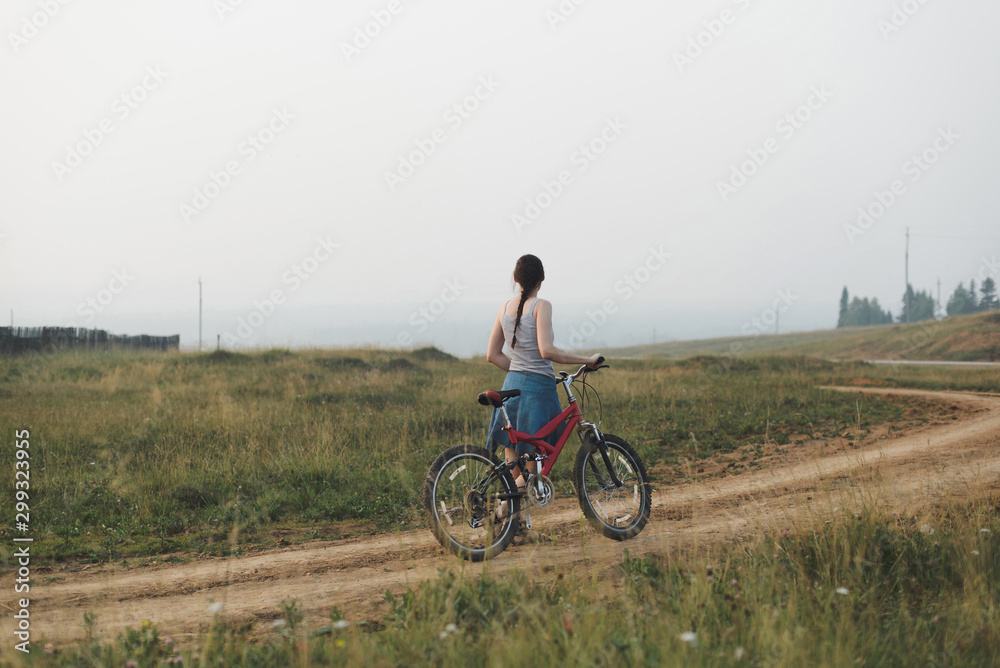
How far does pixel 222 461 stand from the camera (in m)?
8.77

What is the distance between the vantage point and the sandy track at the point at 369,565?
4.47 metres

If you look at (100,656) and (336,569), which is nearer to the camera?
(100,656)

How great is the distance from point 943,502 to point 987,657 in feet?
10.1

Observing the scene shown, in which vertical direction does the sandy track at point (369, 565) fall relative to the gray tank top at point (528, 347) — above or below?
below

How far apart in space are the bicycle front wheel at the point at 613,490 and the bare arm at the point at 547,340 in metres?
0.76

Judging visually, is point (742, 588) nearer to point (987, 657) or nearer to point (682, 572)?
point (682, 572)

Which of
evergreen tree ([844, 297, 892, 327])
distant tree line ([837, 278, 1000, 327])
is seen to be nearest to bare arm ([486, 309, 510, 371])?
distant tree line ([837, 278, 1000, 327])

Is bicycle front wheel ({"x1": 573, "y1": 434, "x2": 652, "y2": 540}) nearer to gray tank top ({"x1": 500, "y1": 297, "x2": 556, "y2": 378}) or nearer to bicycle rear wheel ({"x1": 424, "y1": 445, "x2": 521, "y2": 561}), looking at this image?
bicycle rear wheel ({"x1": 424, "y1": 445, "x2": 521, "y2": 561})

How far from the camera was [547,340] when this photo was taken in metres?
5.34

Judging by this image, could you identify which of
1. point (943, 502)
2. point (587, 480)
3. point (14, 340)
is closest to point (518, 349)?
point (587, 480)

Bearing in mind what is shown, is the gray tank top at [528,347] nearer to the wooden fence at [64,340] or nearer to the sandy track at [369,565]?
the sandy track at [369,565]

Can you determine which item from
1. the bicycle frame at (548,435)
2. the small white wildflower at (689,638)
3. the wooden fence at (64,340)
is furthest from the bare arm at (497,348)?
the wooden fence at (64,340)

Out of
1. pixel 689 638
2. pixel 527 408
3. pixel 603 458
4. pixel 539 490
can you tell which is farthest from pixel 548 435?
pixel 689 638

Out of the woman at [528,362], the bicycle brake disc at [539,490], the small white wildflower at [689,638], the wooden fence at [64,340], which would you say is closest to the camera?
the small white wildflower at [689,638]
